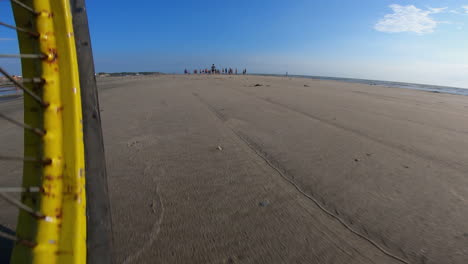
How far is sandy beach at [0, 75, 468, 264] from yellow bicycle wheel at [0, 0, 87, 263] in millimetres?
475

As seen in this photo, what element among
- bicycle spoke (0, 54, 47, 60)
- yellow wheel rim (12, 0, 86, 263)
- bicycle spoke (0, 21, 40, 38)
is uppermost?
bicycle spoke (0, 21, 40, 38)

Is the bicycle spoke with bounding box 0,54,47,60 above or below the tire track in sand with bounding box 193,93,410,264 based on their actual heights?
above

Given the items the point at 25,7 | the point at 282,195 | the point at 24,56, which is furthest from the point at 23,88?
the point at 282,195

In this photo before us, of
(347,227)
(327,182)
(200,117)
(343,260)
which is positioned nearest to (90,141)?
(343,260)

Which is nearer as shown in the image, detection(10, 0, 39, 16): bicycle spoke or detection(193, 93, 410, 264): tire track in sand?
detection(10, 0, 39, 16): bicycle spoke

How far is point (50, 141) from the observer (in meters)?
0.63

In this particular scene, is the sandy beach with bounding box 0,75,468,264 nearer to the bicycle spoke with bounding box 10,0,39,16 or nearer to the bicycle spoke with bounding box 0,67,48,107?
the bicycle spoke with bounding box 0,67,48,107

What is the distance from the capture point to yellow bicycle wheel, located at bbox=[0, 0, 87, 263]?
611mm

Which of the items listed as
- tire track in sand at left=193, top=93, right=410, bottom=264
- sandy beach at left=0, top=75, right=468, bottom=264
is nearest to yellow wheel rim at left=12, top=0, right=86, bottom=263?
sandy beach at left=0, top=75, right=468, bottom=264

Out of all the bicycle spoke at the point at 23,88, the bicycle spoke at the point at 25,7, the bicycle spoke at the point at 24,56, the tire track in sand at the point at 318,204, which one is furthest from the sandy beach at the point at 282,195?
the bicycle spoke at the point at 25,7

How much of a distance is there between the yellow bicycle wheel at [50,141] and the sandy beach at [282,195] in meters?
0.48

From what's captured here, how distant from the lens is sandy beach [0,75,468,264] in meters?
1.09

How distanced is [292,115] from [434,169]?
2.24 m

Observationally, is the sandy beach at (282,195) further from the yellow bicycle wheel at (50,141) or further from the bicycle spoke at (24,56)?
the bicycle spoke at (24,56)
